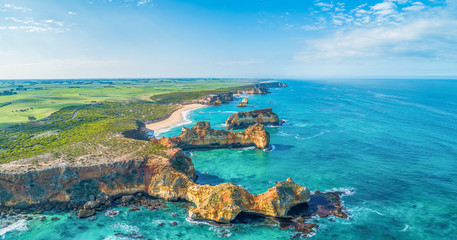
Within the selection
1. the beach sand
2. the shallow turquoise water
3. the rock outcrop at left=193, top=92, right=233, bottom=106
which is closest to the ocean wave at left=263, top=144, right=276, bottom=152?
the shallow turquoise water

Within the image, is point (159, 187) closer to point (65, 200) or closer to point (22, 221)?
point (65, 200)

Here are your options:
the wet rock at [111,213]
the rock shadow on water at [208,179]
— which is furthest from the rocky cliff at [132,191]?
the rock shadow on water at [208,179]

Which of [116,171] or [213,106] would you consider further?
[213,106]

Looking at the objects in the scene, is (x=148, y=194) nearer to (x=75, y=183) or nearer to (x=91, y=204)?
(x=91, y=204)

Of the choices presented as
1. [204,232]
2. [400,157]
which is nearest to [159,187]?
[204,232]

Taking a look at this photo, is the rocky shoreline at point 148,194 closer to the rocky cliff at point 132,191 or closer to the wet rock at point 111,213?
the rocky cliff at point 132,191

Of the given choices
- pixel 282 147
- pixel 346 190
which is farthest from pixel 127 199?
pixel 282 147
